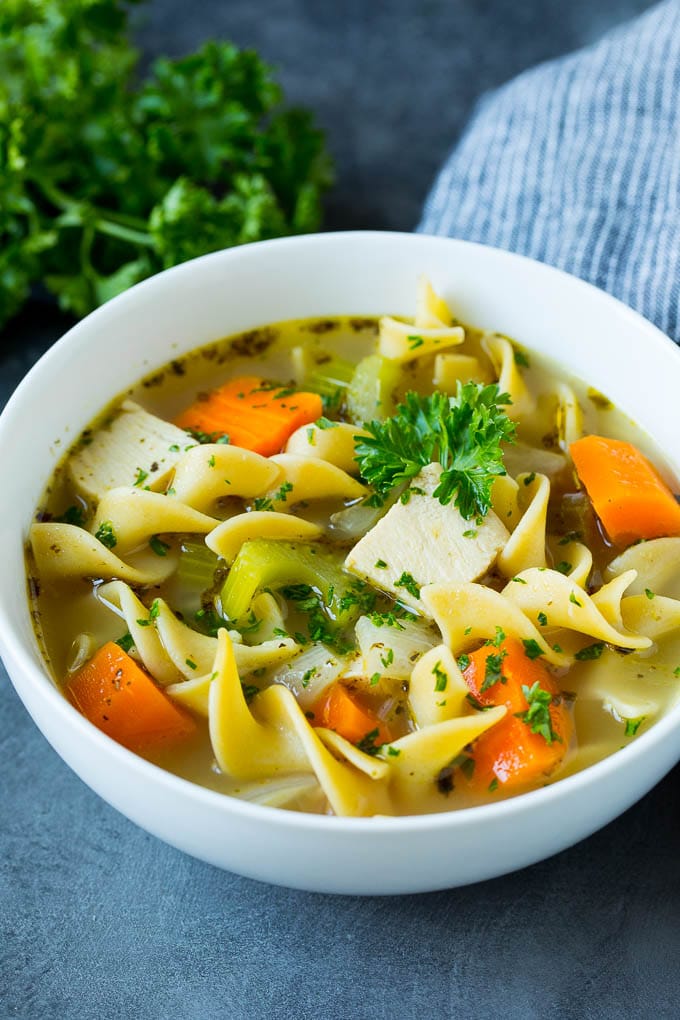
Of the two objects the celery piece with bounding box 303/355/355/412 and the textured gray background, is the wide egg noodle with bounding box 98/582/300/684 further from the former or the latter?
the celery piece with bounding box 303/355/355/412

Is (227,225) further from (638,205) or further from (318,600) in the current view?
(318,600)

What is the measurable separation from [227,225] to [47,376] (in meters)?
1.65

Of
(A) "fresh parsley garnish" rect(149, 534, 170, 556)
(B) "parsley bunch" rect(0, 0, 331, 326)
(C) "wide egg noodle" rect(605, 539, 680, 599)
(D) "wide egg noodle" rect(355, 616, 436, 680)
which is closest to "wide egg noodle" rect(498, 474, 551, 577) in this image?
(C) "wide egg noodle" rect(605, 539, 680, 599)

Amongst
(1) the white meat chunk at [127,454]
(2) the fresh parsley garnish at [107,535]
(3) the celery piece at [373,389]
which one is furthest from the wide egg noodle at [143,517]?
(3) the celery piece at [373,389]

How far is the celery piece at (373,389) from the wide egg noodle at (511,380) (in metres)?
0.38

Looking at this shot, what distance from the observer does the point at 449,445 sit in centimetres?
375

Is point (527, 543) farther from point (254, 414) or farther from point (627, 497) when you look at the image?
point (254, 414)

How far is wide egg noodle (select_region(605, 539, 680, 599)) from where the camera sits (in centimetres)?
365

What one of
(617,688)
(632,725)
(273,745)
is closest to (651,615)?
(617,688)

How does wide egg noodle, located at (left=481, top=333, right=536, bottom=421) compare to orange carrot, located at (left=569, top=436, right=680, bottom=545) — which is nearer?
orange carrot, located at (left=569, top=436, right=680, bottom=545)

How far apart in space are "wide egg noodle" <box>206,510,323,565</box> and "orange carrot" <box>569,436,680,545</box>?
917 mm

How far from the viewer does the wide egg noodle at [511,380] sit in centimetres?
411

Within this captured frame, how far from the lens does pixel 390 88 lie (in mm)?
6410

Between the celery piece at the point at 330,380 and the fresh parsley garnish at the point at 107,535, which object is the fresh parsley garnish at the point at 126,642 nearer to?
the fresh parsley garnish at the point at 107,535
